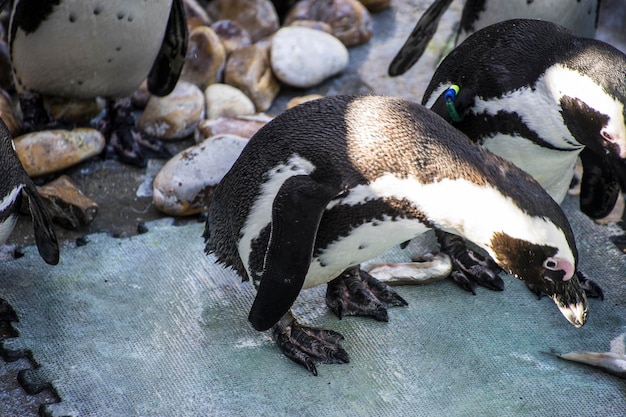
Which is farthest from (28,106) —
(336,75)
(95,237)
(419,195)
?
(419,195)

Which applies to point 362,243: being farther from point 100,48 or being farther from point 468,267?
point 100,48

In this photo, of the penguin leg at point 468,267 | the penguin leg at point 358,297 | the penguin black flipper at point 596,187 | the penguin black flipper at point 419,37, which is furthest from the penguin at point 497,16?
the penguin leg at point 358,297

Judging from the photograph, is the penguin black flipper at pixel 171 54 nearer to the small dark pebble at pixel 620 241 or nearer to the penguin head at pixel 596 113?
the penguin head at pixel 596 113

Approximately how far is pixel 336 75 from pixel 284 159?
5.80 ft

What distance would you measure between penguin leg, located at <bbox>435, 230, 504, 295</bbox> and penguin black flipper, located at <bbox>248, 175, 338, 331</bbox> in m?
0.74

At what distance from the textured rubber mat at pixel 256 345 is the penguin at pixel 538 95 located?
1.08 feet

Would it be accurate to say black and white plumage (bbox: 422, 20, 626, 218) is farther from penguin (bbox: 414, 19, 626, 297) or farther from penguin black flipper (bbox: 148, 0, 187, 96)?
penguin black flipper (bbox: 148, 0, 187, 96)

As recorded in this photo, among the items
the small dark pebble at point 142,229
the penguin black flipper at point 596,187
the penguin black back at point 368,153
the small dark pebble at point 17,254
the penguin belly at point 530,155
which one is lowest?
the small dark pebble at point 17,254

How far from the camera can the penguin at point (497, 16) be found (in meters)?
2.84

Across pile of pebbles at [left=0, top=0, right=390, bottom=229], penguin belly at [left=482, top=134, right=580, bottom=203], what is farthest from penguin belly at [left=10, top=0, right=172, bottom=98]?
penguin belly at [left=482, top=134, right=580, bottom=203]

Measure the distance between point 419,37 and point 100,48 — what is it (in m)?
1.07

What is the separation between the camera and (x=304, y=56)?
3.46 meters

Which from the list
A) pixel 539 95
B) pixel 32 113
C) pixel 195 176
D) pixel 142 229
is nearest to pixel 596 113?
pixel 539 95

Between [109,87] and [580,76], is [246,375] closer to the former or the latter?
[580,76]
